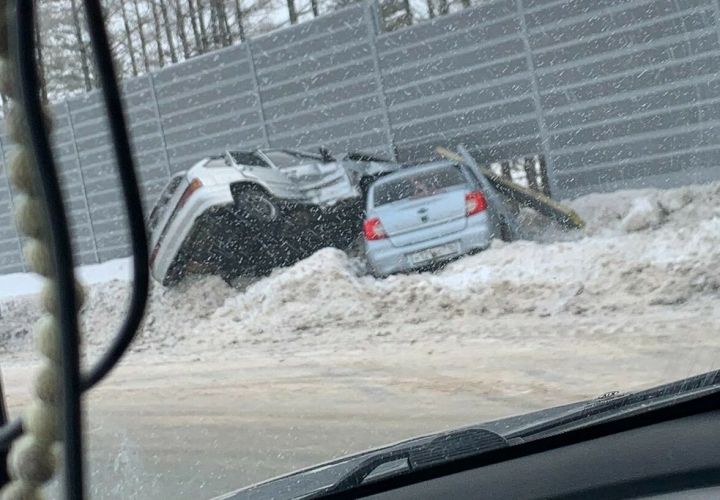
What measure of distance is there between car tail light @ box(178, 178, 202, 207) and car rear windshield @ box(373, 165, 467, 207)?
25.0 inches

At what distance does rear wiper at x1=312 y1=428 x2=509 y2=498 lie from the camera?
6.38 feet

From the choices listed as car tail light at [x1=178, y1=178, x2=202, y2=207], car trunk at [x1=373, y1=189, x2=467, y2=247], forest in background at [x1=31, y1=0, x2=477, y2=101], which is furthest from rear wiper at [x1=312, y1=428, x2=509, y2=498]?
car trunk at [x1=373, y1=189, x2=467, y2=247]

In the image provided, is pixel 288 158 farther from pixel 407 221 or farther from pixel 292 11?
pixel 292 11

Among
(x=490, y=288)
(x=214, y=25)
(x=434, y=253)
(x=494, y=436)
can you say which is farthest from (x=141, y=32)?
(x=490, y=288)

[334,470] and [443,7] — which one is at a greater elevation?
[443,7]

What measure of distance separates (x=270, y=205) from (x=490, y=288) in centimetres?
92

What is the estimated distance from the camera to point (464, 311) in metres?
3.84

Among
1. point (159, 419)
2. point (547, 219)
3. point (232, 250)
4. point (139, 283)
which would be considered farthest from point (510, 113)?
point (139, 283)

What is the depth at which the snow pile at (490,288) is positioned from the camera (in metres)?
3.64

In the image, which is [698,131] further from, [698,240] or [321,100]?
[321,100]

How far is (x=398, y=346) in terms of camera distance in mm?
3672

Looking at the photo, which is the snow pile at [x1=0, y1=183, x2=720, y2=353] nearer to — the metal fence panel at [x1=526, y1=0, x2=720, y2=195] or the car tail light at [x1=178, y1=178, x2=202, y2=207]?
the metal fence panel at [x1=526, y1=0, x2=720, y2=195]

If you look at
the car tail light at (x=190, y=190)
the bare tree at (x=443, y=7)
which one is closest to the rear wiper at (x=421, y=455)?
the car tail light at (x=190, y=190)

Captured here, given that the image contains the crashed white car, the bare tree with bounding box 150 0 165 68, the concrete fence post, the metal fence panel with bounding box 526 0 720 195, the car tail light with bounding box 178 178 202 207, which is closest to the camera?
the concrete fence post
